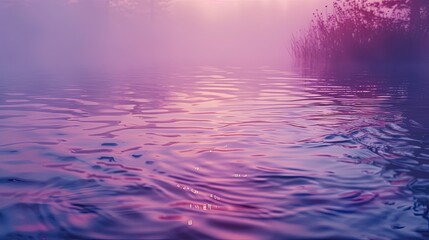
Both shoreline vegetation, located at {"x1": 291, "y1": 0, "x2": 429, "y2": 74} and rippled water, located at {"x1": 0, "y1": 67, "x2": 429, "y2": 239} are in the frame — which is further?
shoreline vegetation, located at {"x1": 291, "y1": 0, "x2": 429, "y2": 74}

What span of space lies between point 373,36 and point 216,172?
54.5ft

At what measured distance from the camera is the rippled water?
9.33 feet

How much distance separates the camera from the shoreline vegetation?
745 inches

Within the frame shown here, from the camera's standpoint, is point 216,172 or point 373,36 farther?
point 373,36

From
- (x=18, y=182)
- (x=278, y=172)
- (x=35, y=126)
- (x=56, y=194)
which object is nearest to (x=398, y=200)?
(x=278, y=172)

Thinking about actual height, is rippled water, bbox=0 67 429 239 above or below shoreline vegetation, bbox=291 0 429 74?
below

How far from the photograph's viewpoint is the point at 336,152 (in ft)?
15.2

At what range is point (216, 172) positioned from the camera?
13.0ft

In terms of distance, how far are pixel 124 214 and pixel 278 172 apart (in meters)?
1.42

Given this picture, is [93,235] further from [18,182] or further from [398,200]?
[398,200]

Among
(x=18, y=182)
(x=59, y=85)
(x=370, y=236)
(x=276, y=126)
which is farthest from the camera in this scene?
(x=59, y=85)

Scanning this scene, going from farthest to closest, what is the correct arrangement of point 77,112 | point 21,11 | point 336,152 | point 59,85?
point 21,11 < point 59,85 < point 77,112 < point 336,152

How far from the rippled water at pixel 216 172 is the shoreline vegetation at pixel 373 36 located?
1168 centimetres

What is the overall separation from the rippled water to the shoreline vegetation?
1168 centimetres
